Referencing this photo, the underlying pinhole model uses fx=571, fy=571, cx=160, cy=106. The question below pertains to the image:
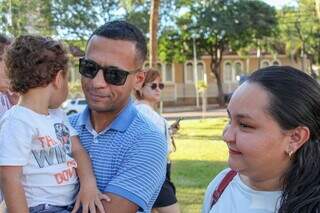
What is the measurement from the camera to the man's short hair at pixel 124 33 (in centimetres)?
283

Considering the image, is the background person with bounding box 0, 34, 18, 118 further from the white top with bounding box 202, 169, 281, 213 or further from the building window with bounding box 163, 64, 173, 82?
the building window with bounding box 163, 64, 173, 82

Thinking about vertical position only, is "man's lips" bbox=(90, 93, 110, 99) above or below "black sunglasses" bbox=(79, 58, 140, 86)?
below

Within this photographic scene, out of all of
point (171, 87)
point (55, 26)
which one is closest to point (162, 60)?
point (171, 87)

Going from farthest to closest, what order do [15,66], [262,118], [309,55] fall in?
[309,55]
[15,66]
[262,118]

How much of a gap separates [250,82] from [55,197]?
44.2 inches

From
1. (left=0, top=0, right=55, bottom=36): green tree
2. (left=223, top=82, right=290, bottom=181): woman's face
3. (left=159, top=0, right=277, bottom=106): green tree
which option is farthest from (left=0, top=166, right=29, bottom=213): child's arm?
(left=159, top=0, right=277, bottom=106): green tree

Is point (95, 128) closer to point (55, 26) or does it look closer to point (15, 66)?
point (15, 66)

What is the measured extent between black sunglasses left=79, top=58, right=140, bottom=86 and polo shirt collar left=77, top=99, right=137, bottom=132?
154mm

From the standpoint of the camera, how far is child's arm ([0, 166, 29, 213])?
2576mm

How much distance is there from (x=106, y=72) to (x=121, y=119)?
0.79 ft

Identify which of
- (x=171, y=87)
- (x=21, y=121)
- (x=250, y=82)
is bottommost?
(x=171, y=87)

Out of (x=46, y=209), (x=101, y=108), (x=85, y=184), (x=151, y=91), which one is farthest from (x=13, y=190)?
(x=151, y=91)

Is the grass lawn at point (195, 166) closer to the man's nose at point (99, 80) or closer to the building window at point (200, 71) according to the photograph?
the man's nose at point (99, 80)

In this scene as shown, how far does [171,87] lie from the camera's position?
57719 mm
